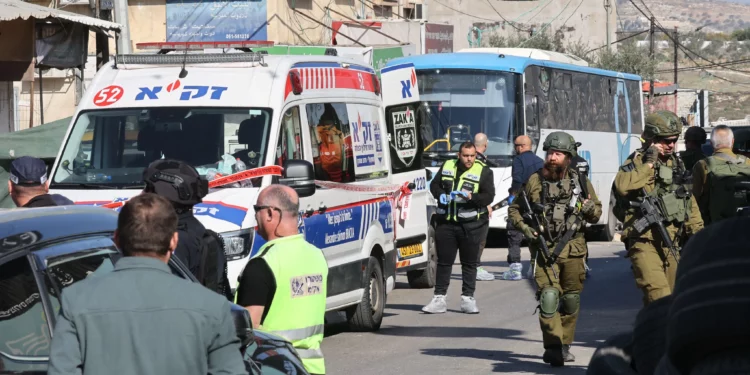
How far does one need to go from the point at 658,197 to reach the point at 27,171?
15.2 ft

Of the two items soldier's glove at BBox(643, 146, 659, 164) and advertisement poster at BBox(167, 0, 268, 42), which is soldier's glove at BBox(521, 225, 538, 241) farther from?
advertisement poster at BBox(167, 0, 268, 42)

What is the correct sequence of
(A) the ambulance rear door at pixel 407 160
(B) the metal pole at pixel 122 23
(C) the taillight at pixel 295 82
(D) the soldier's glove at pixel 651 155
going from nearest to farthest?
(D) the soldier's glove at pixel 651 155, (C) the taillight at pixel 295 82, (A) the ambulance rear door at pixel 407 160, (B) the metal pole at pixel 122 23

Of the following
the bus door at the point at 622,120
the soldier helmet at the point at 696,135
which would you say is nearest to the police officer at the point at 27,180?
the soldier helmet at the point at 696,135

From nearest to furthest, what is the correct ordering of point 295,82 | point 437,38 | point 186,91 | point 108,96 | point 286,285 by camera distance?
point 286,285
point 186,91
point 108,96
point 295,82
point 437,38

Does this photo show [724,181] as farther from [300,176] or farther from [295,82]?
[300,176]

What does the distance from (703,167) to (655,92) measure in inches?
1499

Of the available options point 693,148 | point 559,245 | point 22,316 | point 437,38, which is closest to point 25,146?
point 559,245

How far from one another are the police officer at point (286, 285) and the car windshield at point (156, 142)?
392 centimetres

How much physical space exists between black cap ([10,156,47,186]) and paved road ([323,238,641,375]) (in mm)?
3035

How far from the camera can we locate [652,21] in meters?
58.6

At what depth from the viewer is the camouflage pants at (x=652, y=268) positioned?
898cm

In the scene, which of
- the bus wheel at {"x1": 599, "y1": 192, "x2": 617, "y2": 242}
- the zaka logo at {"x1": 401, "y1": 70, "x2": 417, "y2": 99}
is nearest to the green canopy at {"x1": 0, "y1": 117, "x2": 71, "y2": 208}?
the zaka logo at {"x1": 401, "y1": 70, "x2": 417, "y2": 99}

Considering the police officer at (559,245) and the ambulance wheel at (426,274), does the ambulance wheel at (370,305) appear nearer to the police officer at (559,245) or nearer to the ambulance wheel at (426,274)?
the police officer at (559,245)

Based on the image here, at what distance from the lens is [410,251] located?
13695 millimetres
